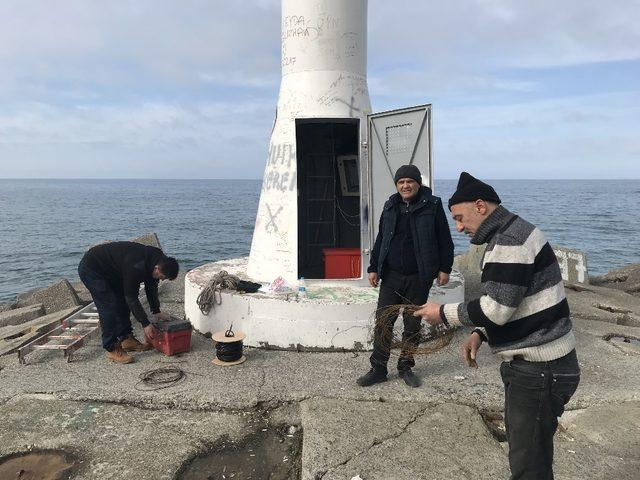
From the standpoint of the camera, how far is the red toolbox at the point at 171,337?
5875 mm

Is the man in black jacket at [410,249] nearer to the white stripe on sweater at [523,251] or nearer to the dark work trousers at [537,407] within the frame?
the dark work trousers at [537,407]

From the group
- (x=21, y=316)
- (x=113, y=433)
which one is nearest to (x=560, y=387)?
(x=113, y=433)

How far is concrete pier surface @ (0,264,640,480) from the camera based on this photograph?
3760 millimetres

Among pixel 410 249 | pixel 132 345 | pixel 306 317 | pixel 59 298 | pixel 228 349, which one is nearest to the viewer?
pixel 410 249

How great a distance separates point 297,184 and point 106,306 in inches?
120

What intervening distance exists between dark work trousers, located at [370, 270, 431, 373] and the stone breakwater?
283 mm

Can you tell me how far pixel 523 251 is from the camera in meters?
2.47

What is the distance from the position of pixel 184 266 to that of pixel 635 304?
18.9 m

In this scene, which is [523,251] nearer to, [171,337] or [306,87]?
[171,337]

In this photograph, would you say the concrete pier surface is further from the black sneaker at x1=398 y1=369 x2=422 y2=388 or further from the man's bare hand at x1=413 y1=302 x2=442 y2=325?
the man's bare hand at x1=413 y1=302 x2=442 y2=325

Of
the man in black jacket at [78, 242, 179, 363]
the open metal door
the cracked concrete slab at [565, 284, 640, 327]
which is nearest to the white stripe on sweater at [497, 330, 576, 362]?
the open metal door

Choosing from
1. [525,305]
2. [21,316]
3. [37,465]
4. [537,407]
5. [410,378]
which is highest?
[525,305]

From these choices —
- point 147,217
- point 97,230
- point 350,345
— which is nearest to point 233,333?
point 350,345

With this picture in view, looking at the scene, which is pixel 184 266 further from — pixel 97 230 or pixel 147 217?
pixel 147 217
